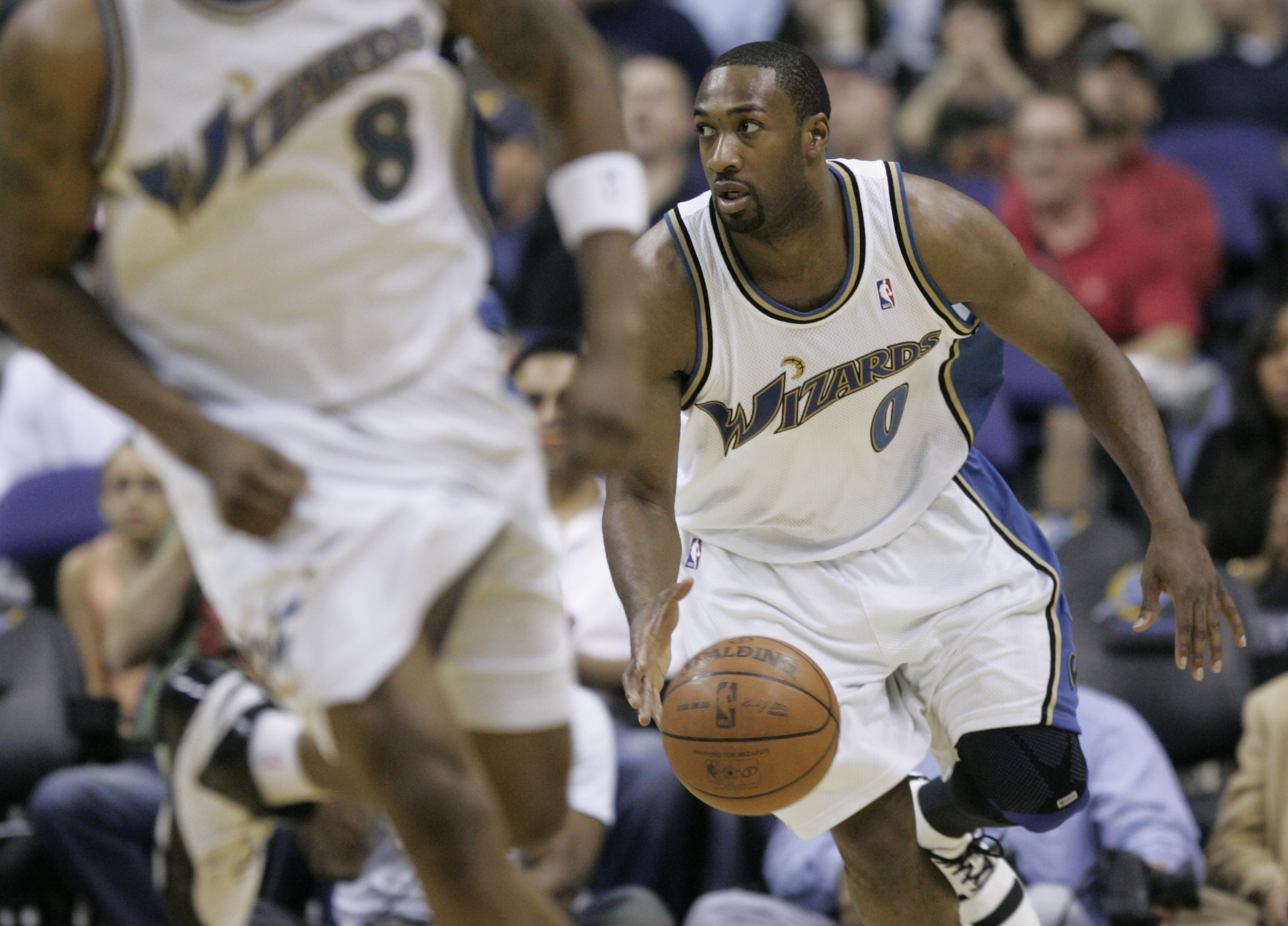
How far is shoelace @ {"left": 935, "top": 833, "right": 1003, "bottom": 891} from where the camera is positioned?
158 inches

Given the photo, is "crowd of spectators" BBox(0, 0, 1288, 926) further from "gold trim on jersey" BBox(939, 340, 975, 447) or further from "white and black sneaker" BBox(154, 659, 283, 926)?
"gold trim on jersey" BBox(939, 340, 975, 447)

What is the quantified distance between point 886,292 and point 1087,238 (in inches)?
165

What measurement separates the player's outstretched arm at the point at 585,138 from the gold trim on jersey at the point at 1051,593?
1574 mm

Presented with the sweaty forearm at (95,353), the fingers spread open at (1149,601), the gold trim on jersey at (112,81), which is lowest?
the fingers spread open at (1149,601)

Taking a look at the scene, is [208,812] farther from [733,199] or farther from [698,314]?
[733,199]

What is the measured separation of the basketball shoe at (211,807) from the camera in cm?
406

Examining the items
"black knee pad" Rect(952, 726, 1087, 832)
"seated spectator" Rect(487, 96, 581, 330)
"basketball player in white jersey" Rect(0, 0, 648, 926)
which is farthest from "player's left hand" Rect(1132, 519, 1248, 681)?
"seated spectator" Rect(487, 96, 581, 330)

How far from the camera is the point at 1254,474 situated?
640 centimetres

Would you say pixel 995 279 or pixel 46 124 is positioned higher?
pixel 46 124

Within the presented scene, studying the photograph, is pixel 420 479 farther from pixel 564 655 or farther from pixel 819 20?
pixel 819 20

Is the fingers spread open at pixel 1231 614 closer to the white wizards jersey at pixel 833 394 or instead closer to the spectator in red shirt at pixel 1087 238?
the white wizards jersey at pixel 833 394

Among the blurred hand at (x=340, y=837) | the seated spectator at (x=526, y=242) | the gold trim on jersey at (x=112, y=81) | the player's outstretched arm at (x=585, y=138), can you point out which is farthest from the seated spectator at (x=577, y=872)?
the gold trim on jersey at (x=112, y=81)

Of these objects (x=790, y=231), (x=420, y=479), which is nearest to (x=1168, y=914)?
(x=790, y=231)

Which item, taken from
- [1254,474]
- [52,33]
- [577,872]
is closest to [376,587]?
[52,33]
